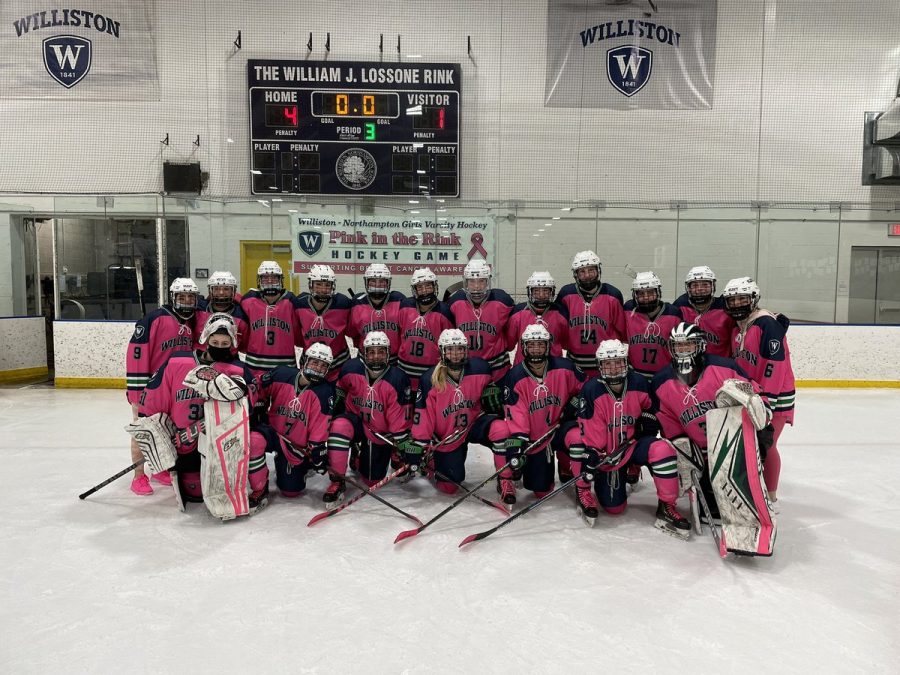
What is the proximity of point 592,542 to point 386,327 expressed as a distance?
1.67 m

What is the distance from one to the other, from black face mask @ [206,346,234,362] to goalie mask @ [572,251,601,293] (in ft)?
6.04

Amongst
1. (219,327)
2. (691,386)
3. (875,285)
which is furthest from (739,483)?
(875,285)

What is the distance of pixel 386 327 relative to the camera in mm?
3396

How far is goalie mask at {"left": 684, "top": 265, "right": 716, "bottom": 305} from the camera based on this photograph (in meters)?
2.94

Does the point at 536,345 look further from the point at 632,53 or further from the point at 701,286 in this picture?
the point at 632,53

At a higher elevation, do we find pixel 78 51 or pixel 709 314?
pixel 78 51

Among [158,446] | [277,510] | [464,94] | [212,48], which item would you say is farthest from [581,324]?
[212,48]

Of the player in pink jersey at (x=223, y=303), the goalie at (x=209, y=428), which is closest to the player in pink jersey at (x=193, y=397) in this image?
the goalie at (x=209, y=428)

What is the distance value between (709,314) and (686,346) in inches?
25.2

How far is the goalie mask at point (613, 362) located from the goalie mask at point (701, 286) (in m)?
0.68

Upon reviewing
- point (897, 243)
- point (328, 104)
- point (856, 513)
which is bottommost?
point (856, 513)

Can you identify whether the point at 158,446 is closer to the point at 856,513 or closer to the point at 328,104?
the point at 856,513

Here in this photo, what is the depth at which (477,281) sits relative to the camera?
328 centimetres

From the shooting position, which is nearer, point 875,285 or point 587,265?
point 587,265
